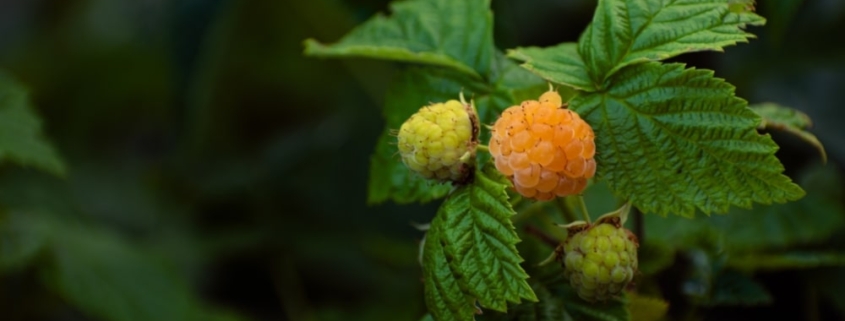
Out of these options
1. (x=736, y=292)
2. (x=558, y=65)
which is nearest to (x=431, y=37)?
(x=558, y=65)

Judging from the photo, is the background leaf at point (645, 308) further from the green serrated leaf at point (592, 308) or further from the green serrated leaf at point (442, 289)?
the green serrated leaf at point (442, 289)

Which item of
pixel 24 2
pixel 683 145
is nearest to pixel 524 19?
pixel 683 145

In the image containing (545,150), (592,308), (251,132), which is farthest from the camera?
(251,132)

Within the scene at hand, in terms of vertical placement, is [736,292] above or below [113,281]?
above

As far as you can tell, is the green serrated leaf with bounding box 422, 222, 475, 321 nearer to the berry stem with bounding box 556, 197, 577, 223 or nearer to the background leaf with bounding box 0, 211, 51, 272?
the berry stem with bounding box 556, 197, 577, 223

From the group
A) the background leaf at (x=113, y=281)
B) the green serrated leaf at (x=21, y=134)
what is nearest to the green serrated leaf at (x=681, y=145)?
the green serrated leaf at (x=21, y=134)

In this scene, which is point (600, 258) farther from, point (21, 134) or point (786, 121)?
point (21, 134)
